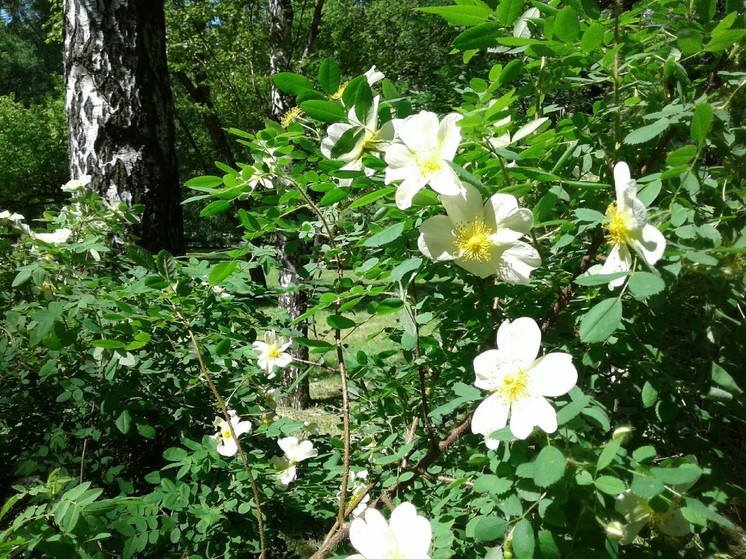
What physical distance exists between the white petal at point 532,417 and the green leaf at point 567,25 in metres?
0.60

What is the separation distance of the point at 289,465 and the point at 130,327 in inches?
29.9

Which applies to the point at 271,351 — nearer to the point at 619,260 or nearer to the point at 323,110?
the point at 323,110

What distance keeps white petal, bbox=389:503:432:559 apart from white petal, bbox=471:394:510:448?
178 mm

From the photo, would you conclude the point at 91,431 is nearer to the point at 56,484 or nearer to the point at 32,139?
the point at 56,484

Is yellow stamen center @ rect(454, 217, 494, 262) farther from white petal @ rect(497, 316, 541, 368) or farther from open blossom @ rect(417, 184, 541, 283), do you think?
white petal @ rect(497, 316, 541, 368)

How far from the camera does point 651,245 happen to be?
0.70 m

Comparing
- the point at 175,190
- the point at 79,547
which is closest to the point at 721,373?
the point at 79,547

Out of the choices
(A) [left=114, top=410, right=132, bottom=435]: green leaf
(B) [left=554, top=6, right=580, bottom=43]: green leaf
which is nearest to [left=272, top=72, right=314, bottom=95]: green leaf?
(B) [left=554, top=6, right=580, bottom=43]: green leaf

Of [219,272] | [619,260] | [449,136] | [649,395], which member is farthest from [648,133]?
[219,272]

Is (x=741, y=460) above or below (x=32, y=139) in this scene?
above

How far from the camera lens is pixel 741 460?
991 millimetres

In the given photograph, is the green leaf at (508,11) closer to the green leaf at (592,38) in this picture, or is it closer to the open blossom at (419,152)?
the green leaf at (592,38)

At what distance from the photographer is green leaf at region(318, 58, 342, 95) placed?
3.14 ft

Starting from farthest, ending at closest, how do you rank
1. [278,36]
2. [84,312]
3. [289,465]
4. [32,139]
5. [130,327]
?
[32,139] → [278,36] → [289,465] → [84,312] → [130,327]
